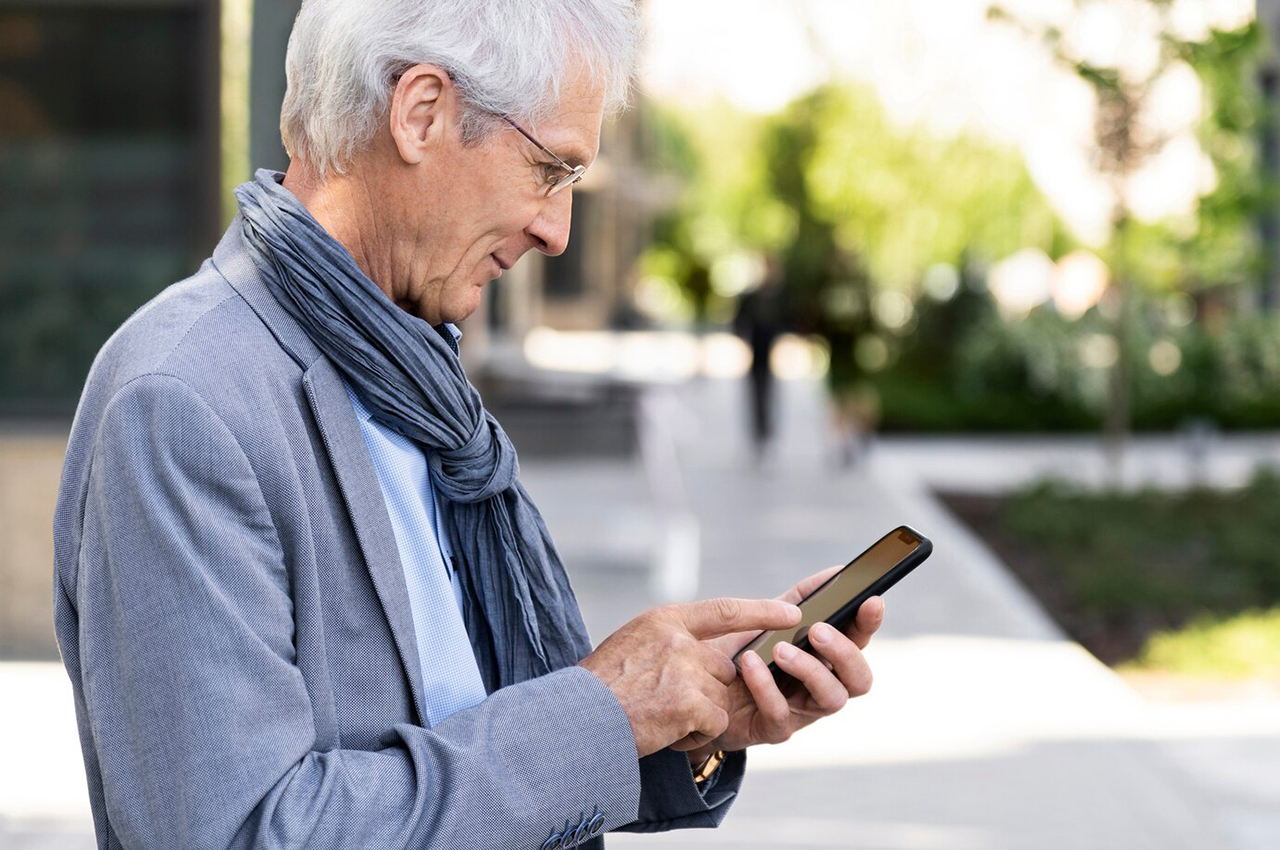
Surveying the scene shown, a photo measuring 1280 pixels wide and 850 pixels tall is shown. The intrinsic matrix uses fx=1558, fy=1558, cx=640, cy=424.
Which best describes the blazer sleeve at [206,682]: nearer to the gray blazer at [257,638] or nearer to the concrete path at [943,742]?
the gray blazer at [257,638]

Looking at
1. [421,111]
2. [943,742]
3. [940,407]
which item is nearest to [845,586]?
[421,111]

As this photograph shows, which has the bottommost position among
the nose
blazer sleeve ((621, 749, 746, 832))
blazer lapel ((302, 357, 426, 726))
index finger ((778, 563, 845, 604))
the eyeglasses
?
blazer sleeve ((621, 749, 746, 832))

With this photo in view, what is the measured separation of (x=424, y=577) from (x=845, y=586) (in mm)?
510

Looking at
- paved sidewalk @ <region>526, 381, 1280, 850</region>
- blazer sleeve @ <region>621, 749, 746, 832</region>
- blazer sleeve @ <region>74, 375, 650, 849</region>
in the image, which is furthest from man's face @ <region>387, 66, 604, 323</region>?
paved sidewalk @ <region>526, 381, 1280, 850</region>

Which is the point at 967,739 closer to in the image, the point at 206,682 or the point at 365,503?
the point at 365,503

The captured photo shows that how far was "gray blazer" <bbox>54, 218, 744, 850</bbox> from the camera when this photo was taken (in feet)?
4.38

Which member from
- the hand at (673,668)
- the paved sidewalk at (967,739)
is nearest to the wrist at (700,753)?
the hand at (673,668)

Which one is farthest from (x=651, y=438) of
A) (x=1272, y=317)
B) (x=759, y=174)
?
(x=759, y=174)

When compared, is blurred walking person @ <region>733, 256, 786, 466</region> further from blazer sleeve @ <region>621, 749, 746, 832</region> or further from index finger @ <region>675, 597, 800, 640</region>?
index finger @ <region>675, 597, 800, 640</region>

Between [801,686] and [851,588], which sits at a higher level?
[851,588]

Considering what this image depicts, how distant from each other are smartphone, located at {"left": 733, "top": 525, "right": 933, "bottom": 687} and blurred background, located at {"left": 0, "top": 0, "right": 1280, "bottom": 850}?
0.68m

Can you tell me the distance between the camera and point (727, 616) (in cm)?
170

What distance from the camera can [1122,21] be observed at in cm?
1158

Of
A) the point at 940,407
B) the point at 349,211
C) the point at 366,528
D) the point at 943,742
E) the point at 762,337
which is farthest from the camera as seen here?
the point at 940,407
